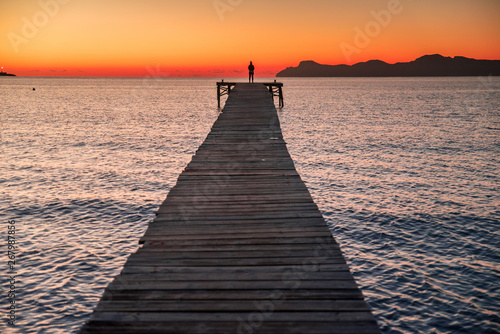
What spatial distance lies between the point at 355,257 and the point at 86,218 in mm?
9138

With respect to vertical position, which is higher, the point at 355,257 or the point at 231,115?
the point at 231,115

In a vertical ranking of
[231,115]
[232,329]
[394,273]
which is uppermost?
[231,115]

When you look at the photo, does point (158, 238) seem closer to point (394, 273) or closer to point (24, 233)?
point (394, 273)

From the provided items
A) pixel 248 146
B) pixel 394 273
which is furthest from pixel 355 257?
pixel 248 146

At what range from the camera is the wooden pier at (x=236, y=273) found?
3.64 m

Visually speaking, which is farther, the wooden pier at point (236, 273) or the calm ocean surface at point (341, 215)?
the calm ocean surface at point (341, 215)

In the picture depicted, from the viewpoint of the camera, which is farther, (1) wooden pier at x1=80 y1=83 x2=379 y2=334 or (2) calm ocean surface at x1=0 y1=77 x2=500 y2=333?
(2) calm ocean surface at x1=0 y1=77 x2=500 y2=333

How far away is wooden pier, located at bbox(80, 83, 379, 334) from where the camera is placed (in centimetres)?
364

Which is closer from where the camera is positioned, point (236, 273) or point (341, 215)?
point (236, 273)

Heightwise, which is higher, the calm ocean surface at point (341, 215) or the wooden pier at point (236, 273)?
the wooden pier at point (236, 273)

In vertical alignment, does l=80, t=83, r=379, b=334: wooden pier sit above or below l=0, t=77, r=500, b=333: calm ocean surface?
above

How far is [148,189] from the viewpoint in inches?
659

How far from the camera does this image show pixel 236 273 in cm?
452

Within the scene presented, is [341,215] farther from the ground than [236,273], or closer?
closer
